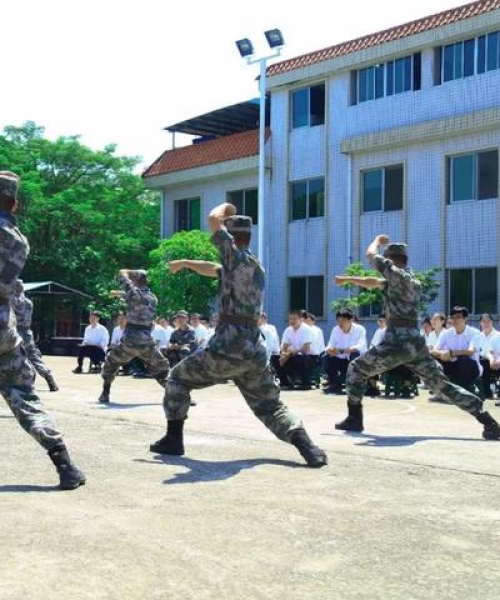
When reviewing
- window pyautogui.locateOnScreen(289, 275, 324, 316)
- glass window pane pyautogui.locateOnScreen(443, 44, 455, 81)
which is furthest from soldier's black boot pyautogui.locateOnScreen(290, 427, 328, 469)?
window pyautogui.locateOnScreen(289, 275, 324, 316)

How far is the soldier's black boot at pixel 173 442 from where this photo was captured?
768 cm

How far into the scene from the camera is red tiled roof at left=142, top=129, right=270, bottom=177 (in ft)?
98.2

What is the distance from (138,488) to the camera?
6191 millimetres

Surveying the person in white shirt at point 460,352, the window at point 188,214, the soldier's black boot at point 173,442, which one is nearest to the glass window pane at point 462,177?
the person in white shirt at point 460,352

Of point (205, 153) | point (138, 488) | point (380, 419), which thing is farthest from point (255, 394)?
point (205, 153)

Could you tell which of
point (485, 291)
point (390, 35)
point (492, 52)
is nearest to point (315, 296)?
point (485, 291)

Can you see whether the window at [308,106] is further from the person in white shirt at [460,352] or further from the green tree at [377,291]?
the person in white shirt at [460,352]

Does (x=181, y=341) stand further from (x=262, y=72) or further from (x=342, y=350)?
(x=262, y=72)

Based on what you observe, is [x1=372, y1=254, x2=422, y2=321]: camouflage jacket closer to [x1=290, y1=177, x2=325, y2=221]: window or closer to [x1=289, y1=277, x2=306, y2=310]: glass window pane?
[x1=290, y1=177, x2=325, y2=221]: window

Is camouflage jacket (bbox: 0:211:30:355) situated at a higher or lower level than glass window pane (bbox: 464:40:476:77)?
lower

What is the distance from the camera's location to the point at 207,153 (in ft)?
103

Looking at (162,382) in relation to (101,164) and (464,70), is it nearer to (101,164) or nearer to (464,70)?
(464,70)

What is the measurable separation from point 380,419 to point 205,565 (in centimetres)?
738

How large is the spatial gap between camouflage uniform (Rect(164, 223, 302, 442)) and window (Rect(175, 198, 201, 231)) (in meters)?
25.0
